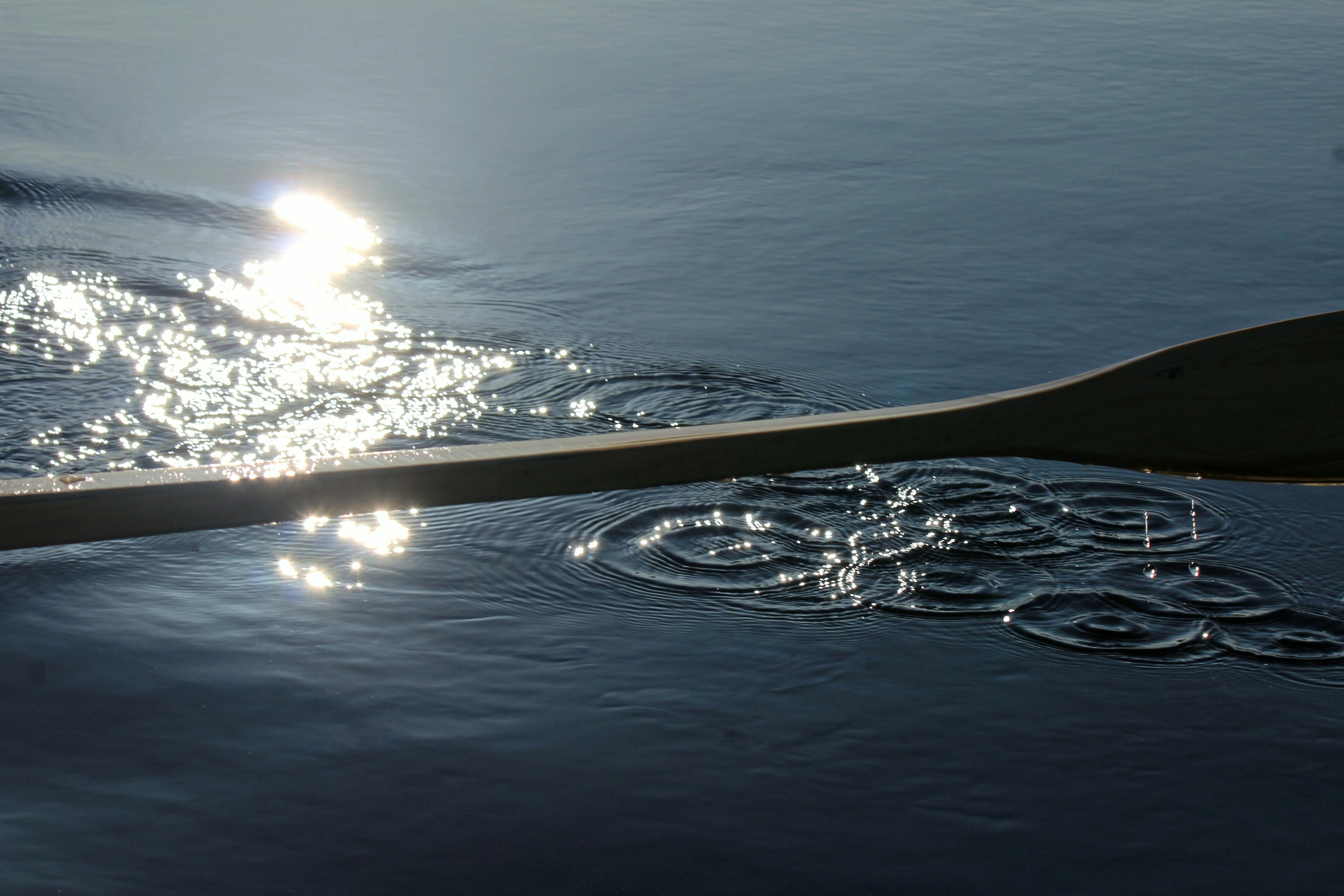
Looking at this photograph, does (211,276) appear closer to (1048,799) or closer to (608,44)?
(1048,799)

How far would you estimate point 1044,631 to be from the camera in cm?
206

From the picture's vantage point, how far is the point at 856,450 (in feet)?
5.49

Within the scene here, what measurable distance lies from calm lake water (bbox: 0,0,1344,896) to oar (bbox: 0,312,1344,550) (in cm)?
32

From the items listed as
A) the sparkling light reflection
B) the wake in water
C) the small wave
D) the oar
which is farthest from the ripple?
the small wave

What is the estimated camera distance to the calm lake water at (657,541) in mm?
1632

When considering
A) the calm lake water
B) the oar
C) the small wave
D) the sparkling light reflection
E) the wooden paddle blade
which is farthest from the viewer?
the small wave

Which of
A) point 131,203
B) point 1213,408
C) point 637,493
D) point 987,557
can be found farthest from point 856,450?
point 131,203

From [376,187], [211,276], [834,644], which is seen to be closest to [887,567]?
[834,644]

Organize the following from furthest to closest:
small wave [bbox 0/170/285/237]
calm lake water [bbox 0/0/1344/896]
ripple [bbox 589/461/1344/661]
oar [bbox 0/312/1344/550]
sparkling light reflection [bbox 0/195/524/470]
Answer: small wave [bbox 0/170/285/237]
sparkling light reflection [bbox 0/195/524/470]
ripple [bbox 589/461/1344/661]
calm lake water [bbox 0/0/1344/896]
oar [bbox 0/312/1344/550]

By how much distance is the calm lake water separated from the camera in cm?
163

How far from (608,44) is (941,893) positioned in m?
5.75

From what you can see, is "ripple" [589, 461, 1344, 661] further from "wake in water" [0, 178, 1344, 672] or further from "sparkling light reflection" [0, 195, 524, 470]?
"sparkling light reflection" [0, 195, 524, 470]

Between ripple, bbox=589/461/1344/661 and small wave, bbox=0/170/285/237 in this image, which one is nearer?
ripple, bbox=589/461/1344/661

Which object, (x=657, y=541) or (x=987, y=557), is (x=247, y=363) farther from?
(x=987, y=557)
